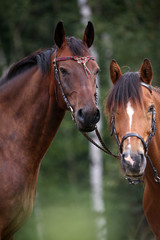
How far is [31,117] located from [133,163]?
1.58m

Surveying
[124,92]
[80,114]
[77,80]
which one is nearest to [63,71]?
[77,80]

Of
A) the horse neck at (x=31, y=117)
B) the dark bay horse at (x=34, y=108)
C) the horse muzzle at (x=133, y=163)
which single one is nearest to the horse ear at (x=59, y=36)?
the dark bay horse at (x=34, y=108)

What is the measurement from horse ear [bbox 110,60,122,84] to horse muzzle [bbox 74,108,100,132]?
45cm

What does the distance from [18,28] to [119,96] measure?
12783 mm

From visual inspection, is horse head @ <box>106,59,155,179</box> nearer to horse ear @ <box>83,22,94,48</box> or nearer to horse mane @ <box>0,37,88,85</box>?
horse mane @ <box>0,37,88,85</box>

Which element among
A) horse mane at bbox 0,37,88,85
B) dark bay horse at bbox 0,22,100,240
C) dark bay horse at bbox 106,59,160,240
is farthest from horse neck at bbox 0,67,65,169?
dark bay horse at bbox 106,59,160,240

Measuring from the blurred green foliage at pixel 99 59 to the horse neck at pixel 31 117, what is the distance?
10.8ft

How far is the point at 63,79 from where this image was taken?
14.9ft

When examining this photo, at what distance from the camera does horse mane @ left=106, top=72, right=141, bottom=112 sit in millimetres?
3993

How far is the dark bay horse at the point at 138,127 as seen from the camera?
375 centimetres

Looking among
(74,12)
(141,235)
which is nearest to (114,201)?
(141,235)

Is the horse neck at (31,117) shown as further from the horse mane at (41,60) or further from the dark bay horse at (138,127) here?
the dark bay horse at (138,127)

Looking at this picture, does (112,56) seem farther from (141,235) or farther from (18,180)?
(18,180)

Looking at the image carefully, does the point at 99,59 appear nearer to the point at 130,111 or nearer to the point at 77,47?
the point at 77,47
